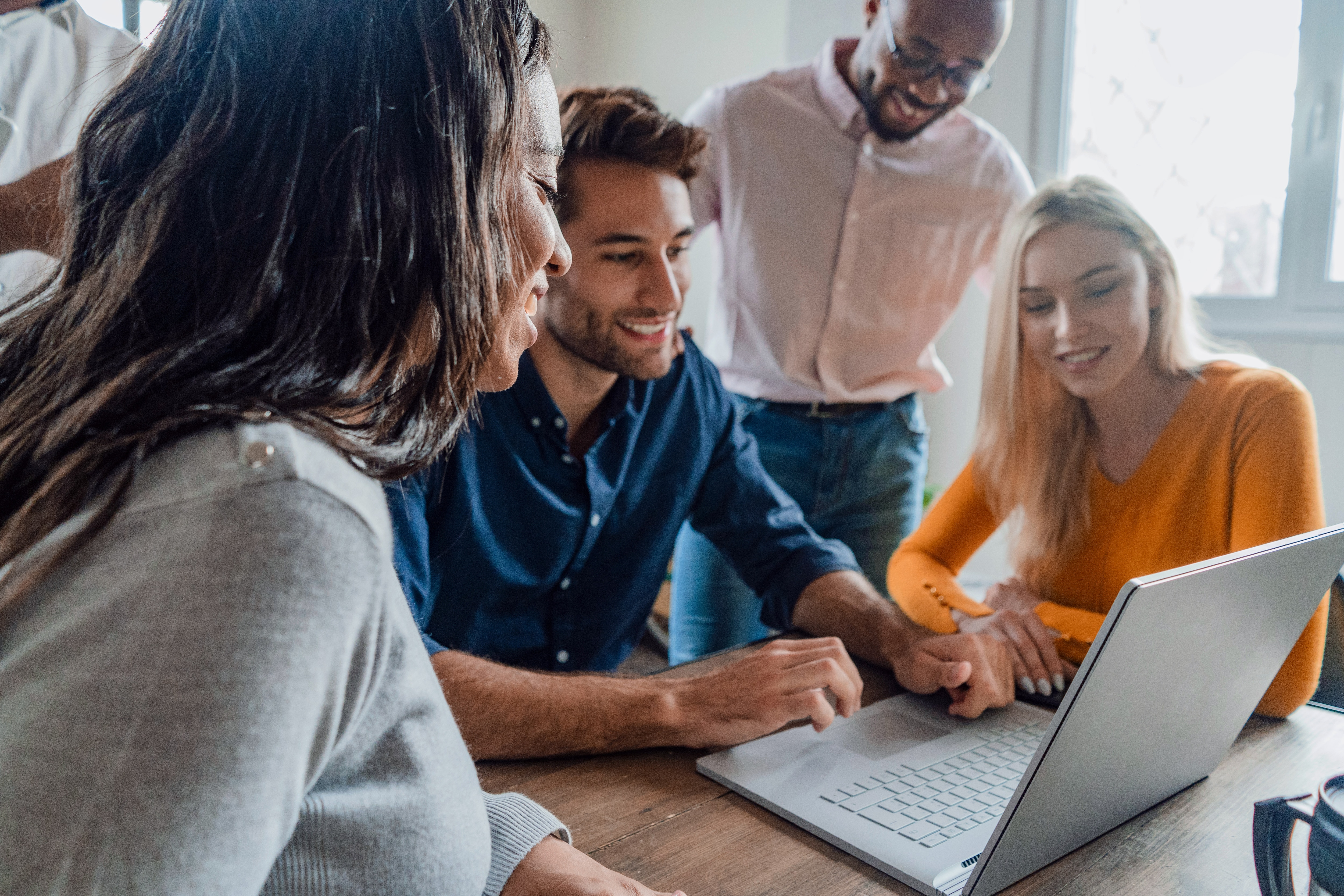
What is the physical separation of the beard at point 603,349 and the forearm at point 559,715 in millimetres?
574

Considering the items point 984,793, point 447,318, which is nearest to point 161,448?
point 447,318

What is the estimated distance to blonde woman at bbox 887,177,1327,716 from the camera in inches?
53.1

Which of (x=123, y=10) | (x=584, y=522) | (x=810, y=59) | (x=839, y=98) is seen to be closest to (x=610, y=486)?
(x=584, y=522)

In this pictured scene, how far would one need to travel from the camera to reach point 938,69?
1734 millimetres

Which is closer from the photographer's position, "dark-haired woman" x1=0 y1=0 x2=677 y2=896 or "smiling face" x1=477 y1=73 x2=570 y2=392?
"dark-haired woman" x1=0 y1=0 x2=677 y2=896

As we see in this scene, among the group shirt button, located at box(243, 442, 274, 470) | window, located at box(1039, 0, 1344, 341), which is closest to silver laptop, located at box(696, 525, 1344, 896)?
shirt button, located at box(243, 442, 274, 470)

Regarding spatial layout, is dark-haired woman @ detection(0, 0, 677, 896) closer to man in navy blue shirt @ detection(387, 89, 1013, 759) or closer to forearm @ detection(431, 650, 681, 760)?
forearm @ detection(431, 650, 681, 760)

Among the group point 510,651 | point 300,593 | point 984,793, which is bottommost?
point 510,651

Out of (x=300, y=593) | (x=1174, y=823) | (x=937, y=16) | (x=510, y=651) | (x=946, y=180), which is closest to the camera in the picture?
(x=300, y=593)

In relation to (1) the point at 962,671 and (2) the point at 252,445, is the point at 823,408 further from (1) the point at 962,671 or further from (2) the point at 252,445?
(2) the point at 252,445

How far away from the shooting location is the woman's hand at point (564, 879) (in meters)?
0.63

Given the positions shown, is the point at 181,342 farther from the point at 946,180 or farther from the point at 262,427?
the point at 946,180

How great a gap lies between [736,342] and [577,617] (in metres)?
0.87

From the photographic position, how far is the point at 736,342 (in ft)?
6.81
